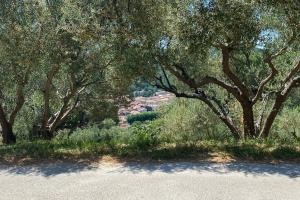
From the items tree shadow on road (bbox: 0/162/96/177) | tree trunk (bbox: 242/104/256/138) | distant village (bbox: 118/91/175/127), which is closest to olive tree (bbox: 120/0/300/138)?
tree trunk (bbox: 242/104/256/138)

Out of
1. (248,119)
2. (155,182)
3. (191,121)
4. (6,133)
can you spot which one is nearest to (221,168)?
(155,182)

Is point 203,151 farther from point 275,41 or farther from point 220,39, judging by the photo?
point 275,41

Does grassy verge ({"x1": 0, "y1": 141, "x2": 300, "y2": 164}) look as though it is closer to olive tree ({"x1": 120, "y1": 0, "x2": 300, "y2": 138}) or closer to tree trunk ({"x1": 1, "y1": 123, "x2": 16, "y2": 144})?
olive tree ({"x1": 120, "y1": 0, "x2": 300, "y2": 138})

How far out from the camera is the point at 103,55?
55.7 feet

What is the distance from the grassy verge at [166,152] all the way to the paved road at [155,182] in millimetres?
593

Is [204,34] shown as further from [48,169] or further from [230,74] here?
[48,169]

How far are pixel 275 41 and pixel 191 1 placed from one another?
4.85 meters

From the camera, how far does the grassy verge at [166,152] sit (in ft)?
32.5

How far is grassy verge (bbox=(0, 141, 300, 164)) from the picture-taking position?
32.5 feet

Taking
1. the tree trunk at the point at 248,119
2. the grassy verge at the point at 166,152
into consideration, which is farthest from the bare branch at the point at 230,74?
the grassy verge at the point at 166,152

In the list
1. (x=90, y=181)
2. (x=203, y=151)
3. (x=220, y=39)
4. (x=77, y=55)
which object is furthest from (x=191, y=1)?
(x=77, y=55)

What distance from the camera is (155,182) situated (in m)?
8.44

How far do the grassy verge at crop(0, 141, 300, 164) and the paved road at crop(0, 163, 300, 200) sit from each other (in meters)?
0.59

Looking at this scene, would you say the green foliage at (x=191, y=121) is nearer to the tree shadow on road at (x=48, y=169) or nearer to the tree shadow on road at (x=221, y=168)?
the tree shadow on road at (x=48, y=169)
